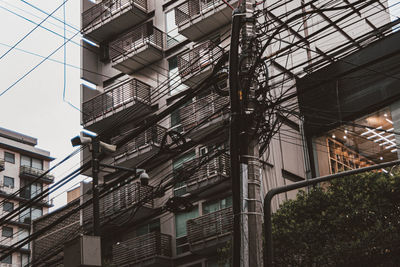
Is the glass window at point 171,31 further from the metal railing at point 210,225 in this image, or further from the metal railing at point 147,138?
the metal railing at point 210,225

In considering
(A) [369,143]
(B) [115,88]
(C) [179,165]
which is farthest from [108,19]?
(A) [369,143]

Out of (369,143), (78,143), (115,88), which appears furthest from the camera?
(115,88)

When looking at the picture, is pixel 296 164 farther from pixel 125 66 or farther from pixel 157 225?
pixel 125 66

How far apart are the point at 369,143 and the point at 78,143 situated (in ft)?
50.0

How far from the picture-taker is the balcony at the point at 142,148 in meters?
30.5

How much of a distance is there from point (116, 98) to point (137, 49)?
10.00 ft

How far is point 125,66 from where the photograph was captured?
33.4 m

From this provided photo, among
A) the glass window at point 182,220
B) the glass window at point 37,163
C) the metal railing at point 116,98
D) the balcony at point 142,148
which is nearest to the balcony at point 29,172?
the glass window at point 37,163

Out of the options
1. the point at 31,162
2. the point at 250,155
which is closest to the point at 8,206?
the point at 31,162

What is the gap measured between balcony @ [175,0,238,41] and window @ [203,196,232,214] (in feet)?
28.3

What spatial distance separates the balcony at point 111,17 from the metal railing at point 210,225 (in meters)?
13.3

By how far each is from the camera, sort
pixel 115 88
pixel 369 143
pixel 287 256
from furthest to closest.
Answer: pixel 115 88 < pixel 369 143 < pixel 287 256

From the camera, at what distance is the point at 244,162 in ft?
38.2

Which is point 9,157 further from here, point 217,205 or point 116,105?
point 217,205
